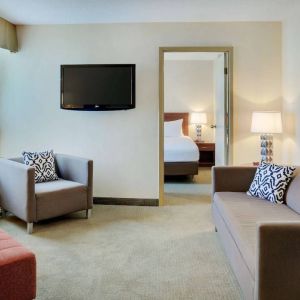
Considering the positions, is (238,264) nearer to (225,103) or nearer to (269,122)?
(269,122)

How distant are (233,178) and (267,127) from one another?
866 millimetres

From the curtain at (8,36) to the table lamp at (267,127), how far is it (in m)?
3.24

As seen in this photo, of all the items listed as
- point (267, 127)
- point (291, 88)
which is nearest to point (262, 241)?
point (267, 127)

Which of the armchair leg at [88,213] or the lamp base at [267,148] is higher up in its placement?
the lamp base at [267,148]

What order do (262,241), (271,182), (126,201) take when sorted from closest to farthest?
(262,241), (271,182), (126,201)

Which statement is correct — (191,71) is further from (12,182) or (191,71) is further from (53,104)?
(12,182)

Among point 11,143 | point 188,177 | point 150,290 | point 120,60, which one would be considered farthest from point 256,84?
point 11,143

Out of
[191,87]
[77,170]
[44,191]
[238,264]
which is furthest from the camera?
[191,87]

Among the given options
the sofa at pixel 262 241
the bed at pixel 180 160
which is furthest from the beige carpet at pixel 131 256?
the bed at pixel 180 160

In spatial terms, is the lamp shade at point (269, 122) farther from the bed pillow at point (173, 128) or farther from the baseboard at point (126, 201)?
the bed pillow at point (173, 128)

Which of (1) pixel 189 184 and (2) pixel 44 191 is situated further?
(1) pixel 189 184

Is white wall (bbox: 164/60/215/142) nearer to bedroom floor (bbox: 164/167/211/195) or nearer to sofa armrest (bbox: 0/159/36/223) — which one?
bedroom floor (bbox: 164/167/211/195)

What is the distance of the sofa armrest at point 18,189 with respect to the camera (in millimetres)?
3385

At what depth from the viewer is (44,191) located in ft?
11.7
